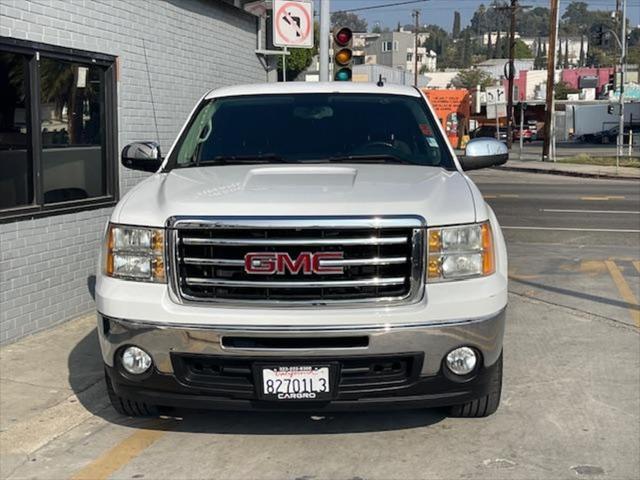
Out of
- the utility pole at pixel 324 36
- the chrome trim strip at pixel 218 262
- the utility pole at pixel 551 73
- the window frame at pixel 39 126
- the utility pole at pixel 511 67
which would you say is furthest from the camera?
the utility pole at pixel 511 67

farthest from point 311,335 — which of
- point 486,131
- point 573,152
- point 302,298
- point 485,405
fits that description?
point 486,131

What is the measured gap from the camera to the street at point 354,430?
165 inches

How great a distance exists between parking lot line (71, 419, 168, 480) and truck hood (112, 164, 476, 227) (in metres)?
1.26

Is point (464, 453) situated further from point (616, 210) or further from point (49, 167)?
point (616, 210)

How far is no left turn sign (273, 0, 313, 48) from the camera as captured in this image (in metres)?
11.7

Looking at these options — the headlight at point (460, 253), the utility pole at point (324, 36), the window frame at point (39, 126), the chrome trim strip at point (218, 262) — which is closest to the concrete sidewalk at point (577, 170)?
the utility pole at point (324, 36)

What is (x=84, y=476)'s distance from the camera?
4.13 metres

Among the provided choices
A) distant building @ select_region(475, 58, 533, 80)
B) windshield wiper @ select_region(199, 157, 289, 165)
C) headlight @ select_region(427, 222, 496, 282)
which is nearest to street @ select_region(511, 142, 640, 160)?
windshield wiper @ select_region(199, 157, 289, 165)

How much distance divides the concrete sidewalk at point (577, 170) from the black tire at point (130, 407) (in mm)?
24942

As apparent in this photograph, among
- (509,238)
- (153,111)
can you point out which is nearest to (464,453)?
(153,111)

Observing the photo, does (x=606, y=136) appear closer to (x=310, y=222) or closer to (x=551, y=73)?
(x=551, y=73)

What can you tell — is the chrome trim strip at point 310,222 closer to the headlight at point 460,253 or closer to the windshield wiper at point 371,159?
the headlight at point 460,253

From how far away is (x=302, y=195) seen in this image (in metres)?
4.06

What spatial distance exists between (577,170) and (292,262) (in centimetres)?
2703
